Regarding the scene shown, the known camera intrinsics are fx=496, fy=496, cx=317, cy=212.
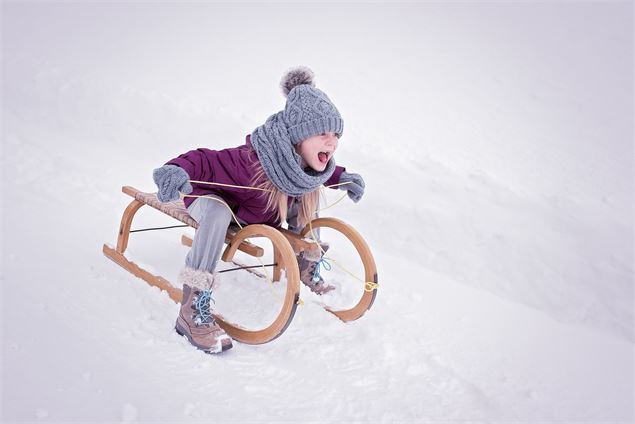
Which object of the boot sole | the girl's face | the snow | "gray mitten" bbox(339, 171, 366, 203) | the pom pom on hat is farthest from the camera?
"gray mitten" bbox(339, 171, 366, 203)

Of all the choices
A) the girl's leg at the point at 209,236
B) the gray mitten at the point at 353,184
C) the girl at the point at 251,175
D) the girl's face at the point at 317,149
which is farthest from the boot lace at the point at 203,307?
the gray mitten at the point at 353,184

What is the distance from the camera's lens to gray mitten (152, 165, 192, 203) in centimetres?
186

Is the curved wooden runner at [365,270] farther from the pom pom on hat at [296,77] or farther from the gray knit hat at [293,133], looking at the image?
the pom pom on hat at [296,77]

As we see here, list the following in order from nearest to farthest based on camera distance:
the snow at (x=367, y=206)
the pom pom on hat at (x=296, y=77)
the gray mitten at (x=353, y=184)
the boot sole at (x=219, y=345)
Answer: the snow at (x=367, y=206), the boot sole at (x=219, y=345), the pom pom on hat at (x=296, y=77), the gray mitten at (x=353, y=184)

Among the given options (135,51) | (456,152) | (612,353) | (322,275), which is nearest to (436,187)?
(456,152)

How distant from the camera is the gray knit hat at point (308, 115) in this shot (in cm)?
201

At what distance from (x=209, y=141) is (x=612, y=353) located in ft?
11.1

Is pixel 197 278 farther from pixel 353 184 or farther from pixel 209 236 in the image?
pixel 353 184

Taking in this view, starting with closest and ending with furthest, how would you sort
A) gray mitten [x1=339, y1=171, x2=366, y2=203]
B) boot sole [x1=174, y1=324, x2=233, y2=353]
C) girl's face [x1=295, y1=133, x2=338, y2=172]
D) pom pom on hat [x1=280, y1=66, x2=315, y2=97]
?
boot sole [x1=174, y1=324, x2=233, y2=353], girl's face [x1=295, y1=133, x2=338, y2=172], pom pom on hat [x1=280, y1=66, x2=315, y2=97], gray mitten [x1=339, y1=171, x2=366, y2=203]

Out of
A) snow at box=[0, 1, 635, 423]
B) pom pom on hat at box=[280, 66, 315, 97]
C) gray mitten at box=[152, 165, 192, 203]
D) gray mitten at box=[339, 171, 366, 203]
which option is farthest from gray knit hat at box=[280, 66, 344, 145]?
snow at box=[0, 1, 635, 423]

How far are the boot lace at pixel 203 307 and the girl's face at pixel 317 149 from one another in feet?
2.25

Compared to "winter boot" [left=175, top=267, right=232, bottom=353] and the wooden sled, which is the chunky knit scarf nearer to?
the wooden sled

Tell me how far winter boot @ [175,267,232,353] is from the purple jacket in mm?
342

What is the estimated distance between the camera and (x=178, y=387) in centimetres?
171
